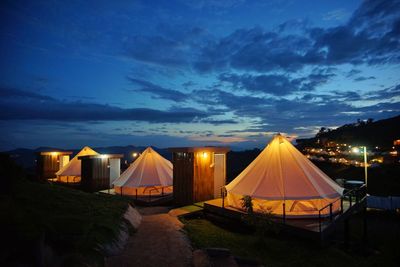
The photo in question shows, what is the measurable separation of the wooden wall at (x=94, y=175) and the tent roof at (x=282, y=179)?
37.4 ft

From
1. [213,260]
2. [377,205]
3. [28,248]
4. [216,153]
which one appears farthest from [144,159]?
[377,205]

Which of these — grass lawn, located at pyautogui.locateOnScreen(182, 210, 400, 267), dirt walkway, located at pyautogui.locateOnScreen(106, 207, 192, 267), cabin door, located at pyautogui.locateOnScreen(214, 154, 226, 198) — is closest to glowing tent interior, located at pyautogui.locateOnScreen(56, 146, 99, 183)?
cabin door, located at pyautogui.locateOnScreen(214, 154, 226, 198)

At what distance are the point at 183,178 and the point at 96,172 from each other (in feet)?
27.2

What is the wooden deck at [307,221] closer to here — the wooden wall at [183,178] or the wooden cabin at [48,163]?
the wooden wall at [183,178]

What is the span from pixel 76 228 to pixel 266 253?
574 cm

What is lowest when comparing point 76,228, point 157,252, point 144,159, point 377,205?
point 377,205

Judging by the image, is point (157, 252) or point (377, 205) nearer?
point (157, 252)

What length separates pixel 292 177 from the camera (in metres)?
13.0

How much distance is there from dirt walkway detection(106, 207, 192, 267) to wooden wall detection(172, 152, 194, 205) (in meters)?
3.67

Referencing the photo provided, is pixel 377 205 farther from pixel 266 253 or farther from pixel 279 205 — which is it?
pixel 266 253

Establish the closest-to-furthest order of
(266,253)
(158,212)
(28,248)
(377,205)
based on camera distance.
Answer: (28,248) → (266,253) → (158,212) → (377,205)

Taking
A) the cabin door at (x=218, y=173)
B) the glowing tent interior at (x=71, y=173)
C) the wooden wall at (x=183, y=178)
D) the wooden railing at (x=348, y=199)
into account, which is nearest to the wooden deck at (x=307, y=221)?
the wooden railing at (x=348, y=199)

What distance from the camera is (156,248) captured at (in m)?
8.73

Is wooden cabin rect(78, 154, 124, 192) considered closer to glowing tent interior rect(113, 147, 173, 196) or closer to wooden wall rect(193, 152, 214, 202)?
glowing tent interior rect(113, 147, 173, 196)
